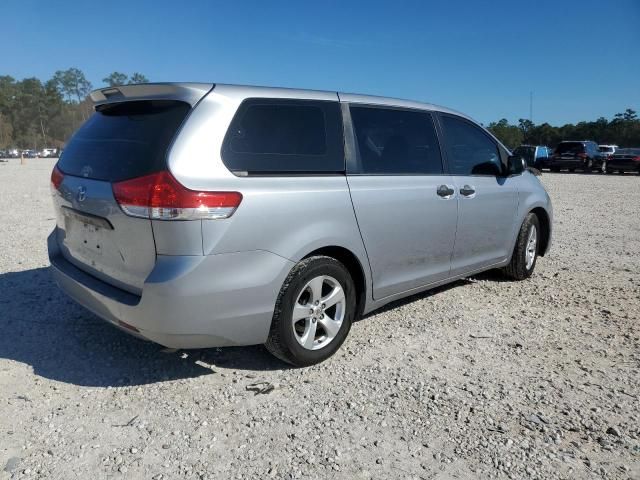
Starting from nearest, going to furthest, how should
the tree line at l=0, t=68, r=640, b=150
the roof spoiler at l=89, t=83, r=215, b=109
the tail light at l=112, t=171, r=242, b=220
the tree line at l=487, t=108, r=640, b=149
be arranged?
the tail light at l=112, t=171, r=242, b=220 → the roof spoiler at l=89, t=83, r=215, b=109 → the tree line at l=487, t=108, r=640, b=149 → the tree line at l=0, t=68, r=640, b=150

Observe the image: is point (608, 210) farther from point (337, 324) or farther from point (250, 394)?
point (250, 394)

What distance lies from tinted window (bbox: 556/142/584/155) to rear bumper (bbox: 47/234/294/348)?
29.4 meters

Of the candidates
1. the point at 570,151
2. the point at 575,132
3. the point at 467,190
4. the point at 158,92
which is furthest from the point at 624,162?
the point at 575,132

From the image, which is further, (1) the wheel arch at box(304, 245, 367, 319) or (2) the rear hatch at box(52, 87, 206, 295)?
(1) the wheel arch at box(304, 245, 367, 319)

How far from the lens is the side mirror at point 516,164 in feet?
16.7

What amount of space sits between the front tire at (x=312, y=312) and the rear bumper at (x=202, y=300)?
0.30 feet

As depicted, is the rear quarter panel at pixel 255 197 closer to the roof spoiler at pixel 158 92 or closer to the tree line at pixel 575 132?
the roof spoiler at pixel 158 92

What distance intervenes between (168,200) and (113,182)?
0.44 m

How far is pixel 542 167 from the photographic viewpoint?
3064 cm

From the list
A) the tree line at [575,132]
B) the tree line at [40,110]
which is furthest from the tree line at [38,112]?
the tree line at [575,132]

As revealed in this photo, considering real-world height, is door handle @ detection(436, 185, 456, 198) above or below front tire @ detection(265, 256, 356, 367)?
above

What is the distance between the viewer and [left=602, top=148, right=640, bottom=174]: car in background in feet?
Answer: 89.0

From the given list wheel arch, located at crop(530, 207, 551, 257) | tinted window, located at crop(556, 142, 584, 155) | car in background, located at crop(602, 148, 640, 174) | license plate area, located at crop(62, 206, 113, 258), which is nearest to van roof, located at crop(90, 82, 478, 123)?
license plate area, located at crop(62, 206, 113, 258)

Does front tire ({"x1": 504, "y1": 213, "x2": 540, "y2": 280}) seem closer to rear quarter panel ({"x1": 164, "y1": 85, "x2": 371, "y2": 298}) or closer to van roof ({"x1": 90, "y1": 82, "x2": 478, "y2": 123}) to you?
van roof ({"x1": 90, "y1": 82, "x2": 478, "y2": 123})
